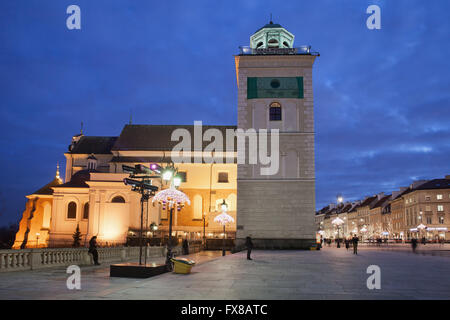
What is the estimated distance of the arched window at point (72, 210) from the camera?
171 ft

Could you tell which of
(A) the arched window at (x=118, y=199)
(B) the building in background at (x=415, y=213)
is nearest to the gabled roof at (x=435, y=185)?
(B) the building in background at (x=415, y=213)

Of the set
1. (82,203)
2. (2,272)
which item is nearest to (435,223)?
(82,203)

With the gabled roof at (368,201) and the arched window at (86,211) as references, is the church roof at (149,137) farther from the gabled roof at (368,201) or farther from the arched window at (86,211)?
the gabled roof at (368,201)

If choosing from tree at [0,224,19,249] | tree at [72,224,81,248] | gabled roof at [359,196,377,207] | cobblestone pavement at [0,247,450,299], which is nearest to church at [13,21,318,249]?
tree at [72,224,81,248]

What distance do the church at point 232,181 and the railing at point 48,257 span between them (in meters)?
14.9

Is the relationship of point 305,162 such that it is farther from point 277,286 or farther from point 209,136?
point 277,286

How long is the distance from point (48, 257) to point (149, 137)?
4310 cm

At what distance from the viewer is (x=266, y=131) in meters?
39.9

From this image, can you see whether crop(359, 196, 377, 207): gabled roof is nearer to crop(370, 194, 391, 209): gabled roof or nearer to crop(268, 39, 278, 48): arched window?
crop(370, 194, 391, 209): gabled roof

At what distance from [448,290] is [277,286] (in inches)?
190

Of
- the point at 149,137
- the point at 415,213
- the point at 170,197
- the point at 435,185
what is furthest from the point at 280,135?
the point at 435,185

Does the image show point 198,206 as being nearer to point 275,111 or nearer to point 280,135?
point 280,135

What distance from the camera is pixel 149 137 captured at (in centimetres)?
6116
